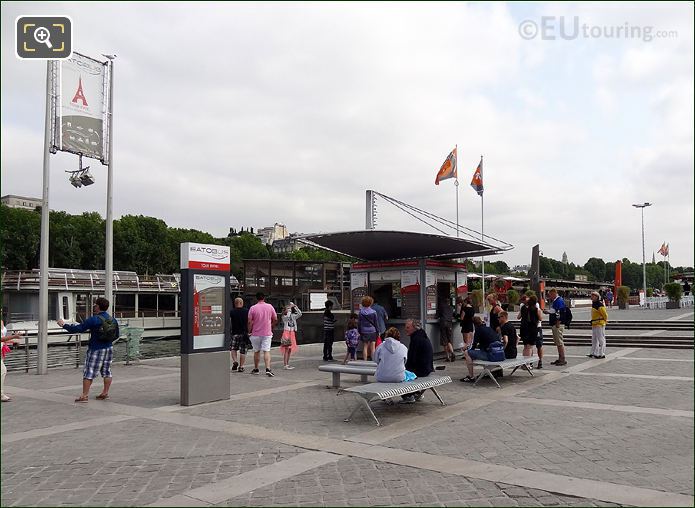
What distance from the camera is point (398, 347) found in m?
8.65

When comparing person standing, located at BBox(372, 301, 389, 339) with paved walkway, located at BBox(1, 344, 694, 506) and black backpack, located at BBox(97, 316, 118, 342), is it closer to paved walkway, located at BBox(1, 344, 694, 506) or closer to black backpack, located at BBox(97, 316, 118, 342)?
paved walkway, located at BBox(1, 344, 694, 506)

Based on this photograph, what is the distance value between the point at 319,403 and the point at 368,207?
1226 cm

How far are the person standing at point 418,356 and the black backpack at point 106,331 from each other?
193 inches

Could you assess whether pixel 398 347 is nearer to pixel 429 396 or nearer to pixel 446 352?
pixel 429 396

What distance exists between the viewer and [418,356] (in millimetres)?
9359

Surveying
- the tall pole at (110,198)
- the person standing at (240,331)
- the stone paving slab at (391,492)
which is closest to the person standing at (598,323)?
the person standing at (240,331)

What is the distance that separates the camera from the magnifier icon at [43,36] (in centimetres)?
707

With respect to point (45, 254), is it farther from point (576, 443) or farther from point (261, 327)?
point (576, 443)

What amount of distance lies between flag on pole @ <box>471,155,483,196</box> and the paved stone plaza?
2183cm

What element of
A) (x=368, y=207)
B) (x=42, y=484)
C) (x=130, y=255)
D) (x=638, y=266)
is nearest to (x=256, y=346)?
(x=42, y=484)

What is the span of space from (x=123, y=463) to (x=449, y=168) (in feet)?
78.3

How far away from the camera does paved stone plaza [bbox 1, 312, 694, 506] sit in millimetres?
5027

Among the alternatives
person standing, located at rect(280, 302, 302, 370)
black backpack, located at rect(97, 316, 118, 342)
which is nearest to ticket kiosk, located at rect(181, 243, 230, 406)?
black backpack, located at rect(97, 316, 118, 342)

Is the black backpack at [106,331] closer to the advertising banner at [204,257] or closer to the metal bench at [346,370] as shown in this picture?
the advertising banner at [204,257]
